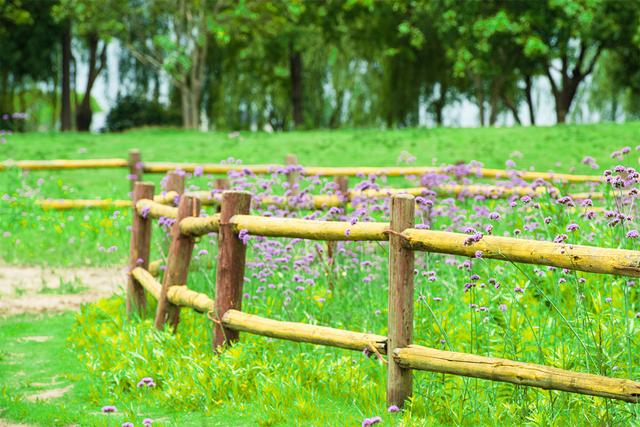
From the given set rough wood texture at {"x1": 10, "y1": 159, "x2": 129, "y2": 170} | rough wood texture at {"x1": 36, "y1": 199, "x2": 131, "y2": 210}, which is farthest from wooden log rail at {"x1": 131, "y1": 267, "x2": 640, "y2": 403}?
rough wood texture at {"x1": 10, "y1": 159, "x2": 129, "y2": 170}

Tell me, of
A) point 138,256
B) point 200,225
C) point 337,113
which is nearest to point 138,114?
point 337,113

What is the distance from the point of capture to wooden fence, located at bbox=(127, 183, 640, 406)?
4.23 meters

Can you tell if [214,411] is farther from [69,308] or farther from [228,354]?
[69,308]

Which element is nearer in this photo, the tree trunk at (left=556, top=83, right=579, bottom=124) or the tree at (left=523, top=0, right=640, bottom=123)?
the tree at (left=523, top=0, right=640, bottom=123)

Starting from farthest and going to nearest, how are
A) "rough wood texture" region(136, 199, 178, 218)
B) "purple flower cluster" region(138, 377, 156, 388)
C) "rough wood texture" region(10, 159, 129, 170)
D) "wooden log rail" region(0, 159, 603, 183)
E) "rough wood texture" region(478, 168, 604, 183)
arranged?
"rough wood texture" region(10, 159, 129, 170) < "wooden log rail" region(0, 159, 603, 183) < "rough wood texture" region(478, 168, 604, 183) < "rough wood texture" region(136, 199, 178, 218) < "purple flower cluster" region(138, 377, 156, 388)

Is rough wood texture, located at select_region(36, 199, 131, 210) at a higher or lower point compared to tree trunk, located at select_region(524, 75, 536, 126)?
lower

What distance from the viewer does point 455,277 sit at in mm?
7781

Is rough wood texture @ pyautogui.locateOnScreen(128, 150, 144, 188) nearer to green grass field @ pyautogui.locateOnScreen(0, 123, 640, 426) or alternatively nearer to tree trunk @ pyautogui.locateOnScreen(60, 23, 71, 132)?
green grass field @ pyautogui.locateOnScreen(0, 123, 640, 426)

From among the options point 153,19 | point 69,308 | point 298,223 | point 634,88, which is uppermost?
point 153,19

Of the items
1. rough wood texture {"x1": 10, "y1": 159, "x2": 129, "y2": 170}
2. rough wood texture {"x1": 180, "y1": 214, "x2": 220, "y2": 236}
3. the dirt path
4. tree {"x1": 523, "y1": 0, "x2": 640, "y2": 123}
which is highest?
tree {"x1": 523, "y1": 0, "x2": 640, "y2": 123}

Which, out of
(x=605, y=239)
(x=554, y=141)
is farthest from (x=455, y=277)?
(x=554, y=141)

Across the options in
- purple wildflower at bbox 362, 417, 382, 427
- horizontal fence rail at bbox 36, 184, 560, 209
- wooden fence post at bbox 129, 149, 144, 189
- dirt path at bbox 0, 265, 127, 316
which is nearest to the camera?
purple wildflower at bbox 362, 417, 382, 427

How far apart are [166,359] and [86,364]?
100 cm

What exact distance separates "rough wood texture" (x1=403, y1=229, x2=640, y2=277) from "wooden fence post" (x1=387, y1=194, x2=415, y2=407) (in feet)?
0.27
